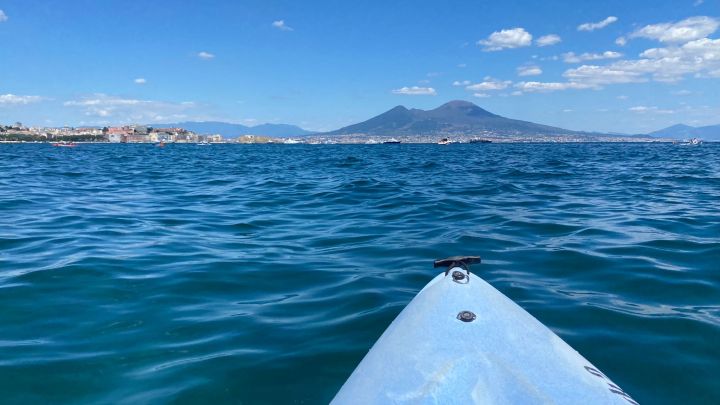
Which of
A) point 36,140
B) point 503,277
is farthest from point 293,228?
point 36,140

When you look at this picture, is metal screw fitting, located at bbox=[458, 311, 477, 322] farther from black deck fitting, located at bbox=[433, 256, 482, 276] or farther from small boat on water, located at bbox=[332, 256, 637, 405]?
black deck fitting, located at bbox=[433, 256, 482, 276]

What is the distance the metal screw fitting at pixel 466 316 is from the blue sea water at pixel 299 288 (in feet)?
4.09

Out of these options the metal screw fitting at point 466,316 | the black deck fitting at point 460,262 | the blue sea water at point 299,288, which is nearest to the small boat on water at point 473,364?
the metal screw fitting at point 466,316

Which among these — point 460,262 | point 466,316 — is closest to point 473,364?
point 466,316

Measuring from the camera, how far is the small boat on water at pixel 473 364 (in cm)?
234

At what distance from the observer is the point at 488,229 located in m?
9.66

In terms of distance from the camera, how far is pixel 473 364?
8.29 ft

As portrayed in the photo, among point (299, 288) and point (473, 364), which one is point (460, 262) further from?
point (299, 288)

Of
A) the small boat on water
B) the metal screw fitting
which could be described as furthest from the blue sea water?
the metal screw fitting

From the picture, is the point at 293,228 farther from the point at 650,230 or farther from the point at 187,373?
the point at 650,230

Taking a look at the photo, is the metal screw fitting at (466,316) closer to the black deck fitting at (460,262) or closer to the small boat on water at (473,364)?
the small boat on water at (473,364)

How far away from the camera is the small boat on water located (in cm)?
234

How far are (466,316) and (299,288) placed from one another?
3.49 meters

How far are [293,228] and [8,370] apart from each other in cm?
650
